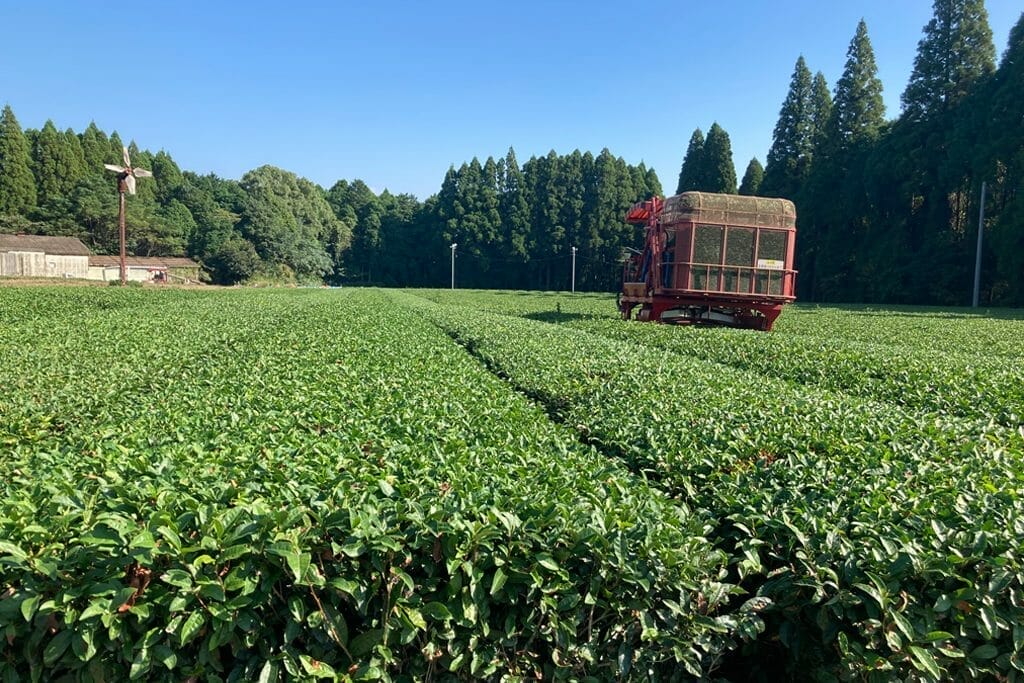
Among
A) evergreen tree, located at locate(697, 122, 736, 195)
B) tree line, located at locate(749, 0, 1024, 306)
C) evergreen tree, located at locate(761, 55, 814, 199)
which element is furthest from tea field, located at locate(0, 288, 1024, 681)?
evergreen tree, located at locate(697, 122, 736, 195)

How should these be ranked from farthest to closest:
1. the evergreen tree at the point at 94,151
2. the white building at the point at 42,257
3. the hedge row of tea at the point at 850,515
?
1. the evergreen tree at the point at 94,151
2. the white building at the point at 42,257
3. the hedge row of tea at the point at 850,515

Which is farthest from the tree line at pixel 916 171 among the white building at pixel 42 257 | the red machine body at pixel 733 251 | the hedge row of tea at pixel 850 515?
the white building at pixel 42 257

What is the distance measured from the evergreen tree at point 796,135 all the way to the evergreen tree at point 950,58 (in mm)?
10345

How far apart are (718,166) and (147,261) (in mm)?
64385

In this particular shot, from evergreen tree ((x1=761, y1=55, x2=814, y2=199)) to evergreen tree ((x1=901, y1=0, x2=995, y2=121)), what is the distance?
407 inches

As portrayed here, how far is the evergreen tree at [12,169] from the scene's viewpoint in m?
65.2

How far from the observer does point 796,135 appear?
55.8m

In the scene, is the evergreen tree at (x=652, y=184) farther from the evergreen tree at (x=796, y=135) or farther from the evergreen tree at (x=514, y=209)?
the evergreen tree at (x=796, y=135)

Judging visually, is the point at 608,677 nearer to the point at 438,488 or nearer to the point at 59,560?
the point at 438,488

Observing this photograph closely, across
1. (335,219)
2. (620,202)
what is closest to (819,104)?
(620,202)

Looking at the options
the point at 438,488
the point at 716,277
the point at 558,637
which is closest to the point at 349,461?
the point at 438,488

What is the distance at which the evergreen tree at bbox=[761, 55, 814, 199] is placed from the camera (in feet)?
183

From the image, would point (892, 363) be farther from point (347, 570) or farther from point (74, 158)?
point (74, 158)

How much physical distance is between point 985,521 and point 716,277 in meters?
13.3
